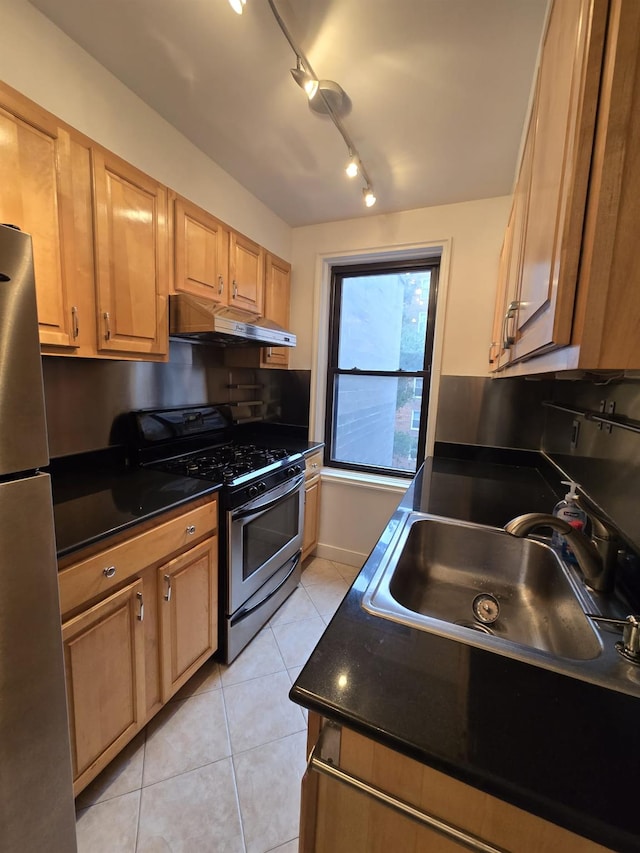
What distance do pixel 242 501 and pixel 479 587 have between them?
3.43 feet

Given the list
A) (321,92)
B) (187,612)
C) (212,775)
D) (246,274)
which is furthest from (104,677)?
(321,92)

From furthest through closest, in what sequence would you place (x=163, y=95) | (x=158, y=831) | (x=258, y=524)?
(x=258, y=524) < (x=163, y=95) < (x=158, y=831)

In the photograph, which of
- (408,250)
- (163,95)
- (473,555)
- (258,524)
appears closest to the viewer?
(473,555)

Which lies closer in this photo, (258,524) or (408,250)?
(258,524)

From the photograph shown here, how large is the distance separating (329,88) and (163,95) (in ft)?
2.36

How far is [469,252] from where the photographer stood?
220cm

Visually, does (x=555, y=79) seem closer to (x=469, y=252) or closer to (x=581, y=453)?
(x=581, y=453)

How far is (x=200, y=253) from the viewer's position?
1803 millimetres

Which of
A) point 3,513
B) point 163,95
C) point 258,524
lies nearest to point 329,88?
point 163,95

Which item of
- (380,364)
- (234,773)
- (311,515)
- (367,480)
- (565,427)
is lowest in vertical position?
(234,773)

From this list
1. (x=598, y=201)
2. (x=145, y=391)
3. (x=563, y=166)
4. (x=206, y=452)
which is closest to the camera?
(x=598, y=201)

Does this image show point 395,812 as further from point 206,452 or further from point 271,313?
point 271,313

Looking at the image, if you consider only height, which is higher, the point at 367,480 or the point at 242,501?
the point at 242,501

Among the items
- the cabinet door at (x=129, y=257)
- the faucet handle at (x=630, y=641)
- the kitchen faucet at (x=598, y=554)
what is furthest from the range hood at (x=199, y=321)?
the faucet handle at (x=630, y=641)
